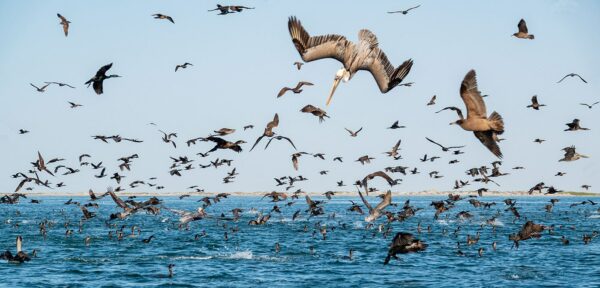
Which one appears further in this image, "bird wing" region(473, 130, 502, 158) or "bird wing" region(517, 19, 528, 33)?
"bird wing" region(517, 19, 528, 33)

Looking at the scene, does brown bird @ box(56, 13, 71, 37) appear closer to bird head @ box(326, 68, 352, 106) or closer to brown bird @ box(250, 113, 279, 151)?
brown bird @ box(250, 113, 279, 151)

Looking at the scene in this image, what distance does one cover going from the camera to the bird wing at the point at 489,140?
17.4 m

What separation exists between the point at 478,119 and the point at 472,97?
0.55 metres

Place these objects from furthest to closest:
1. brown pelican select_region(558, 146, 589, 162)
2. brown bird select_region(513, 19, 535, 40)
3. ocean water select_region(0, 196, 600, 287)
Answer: ocean water select_region(0, 196, 600, 287) < brown pelican select_region(558, 146, 589, 162) < brown bird select_region(513, 19, 535, 40)

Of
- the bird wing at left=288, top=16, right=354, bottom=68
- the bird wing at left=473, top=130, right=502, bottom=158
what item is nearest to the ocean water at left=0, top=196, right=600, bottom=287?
the bird wing at left=288, top=16, right=354, bottom=68

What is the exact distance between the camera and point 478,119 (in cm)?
1716

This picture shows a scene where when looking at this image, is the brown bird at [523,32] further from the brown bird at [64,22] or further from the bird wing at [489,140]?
the brown bird at [64,22]

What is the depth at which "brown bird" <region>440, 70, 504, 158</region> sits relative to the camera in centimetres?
1681

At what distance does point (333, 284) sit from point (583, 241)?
81.7ft

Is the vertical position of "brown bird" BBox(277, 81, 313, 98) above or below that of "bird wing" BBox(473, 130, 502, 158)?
above

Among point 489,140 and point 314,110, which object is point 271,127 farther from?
point 489,140

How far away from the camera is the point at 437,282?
3134cm

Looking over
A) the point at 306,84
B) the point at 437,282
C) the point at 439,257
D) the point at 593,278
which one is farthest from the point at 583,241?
the point at 306,84

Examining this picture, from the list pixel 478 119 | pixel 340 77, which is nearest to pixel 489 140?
pixel 478 119
